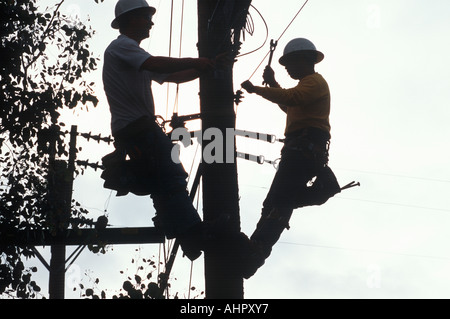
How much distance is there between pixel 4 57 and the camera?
9.23m

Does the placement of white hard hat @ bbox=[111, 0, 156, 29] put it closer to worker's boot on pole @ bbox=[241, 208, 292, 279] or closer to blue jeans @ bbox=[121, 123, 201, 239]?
blue jeans @ bbox=[121, 123, 201, 239]

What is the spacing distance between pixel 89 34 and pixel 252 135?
4896 millimetres

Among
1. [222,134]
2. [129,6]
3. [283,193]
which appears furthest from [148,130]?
[283,193]

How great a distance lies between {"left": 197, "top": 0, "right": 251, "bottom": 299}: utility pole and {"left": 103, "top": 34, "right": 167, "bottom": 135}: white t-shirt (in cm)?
46

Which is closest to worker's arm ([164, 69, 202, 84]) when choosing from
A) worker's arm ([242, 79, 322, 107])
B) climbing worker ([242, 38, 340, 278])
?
worker's arm ([242, 79, 322, 107])

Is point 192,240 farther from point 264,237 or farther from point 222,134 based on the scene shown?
point 264,237

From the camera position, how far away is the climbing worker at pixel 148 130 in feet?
17.3

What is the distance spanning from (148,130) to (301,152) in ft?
5.36

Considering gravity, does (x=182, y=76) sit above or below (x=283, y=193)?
above

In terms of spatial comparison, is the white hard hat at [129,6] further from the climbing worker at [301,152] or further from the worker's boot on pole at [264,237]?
the worker's boot on pole at [264,237]

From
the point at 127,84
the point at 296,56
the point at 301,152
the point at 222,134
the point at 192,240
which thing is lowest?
the point at 192,240

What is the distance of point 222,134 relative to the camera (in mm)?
5480

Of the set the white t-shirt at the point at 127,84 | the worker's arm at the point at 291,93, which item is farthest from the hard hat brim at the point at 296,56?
the white t-shirt at the point at 127,84

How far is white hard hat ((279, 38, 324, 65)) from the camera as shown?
6715 mm
